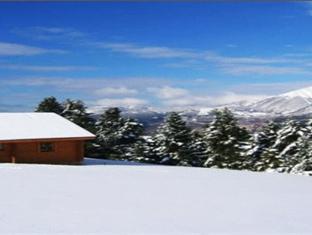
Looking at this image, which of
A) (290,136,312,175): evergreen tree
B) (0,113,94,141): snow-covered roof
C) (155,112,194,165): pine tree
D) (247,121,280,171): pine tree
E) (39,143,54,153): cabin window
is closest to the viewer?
(0,113,94,141): snow-covered roof

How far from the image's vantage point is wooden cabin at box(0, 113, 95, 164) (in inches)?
979

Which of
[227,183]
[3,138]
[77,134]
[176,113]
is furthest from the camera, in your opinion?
[176,113]

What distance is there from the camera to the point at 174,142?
42719 millimetres

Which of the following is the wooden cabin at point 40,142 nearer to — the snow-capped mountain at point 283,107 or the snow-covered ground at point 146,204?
the snow-covered ground at point 146,204

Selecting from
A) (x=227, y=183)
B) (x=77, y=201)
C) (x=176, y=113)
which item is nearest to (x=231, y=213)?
(x=77, y=201)

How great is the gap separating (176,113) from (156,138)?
3.06 metres

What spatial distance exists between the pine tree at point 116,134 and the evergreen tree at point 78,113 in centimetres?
115

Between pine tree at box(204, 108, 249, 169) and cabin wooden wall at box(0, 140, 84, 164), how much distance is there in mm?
16576

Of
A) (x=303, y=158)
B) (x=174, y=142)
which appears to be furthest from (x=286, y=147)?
(x=174, y=142)

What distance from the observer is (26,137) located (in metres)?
24.9

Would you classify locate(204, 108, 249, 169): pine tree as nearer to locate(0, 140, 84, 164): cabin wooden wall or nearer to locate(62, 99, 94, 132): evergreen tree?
locate(62, 99, 94, 132): evergreen tree

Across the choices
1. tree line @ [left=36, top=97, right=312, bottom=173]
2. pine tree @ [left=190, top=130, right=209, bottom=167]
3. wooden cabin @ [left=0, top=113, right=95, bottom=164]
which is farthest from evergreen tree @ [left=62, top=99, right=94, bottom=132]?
wooden cabin @ [left=0, top=113, right=95, bottom=164]

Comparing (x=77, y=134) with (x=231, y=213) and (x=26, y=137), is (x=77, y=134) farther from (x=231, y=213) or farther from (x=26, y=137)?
(x=231, y=213)

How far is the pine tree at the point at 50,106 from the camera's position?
1823 inches
